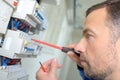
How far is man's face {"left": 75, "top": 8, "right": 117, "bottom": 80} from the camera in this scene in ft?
3.26

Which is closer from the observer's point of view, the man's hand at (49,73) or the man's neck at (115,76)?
the man's neck at (115,76)

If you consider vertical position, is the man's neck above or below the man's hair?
below

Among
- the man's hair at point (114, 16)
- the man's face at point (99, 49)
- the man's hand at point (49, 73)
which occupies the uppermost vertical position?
the man's hair at point (114, 16)

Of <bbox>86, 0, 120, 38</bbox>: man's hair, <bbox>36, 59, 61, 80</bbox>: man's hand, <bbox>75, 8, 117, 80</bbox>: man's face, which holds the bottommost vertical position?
<bbox>36, 59, 61, 80</bbox>: man's hand

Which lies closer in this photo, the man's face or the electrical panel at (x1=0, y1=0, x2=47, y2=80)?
the man's face

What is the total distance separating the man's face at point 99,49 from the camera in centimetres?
99

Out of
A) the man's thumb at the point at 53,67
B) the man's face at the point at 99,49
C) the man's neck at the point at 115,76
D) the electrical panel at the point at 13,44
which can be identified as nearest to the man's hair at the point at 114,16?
the man's face at the point at 99,49

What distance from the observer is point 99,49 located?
100 cm

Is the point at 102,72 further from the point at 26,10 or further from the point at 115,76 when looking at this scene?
the point at 26,10

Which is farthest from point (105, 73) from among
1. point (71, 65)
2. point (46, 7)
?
point (71, 65)

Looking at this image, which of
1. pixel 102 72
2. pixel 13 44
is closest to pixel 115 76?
pixel 102 72

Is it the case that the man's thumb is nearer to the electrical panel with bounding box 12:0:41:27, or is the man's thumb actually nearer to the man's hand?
the man's hand

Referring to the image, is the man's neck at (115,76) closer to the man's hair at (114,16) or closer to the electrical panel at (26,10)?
the man's hair at (114,16)

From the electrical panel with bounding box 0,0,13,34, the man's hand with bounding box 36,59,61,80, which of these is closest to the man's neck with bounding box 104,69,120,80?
the man's hand with bounding box 36,59,61,80
